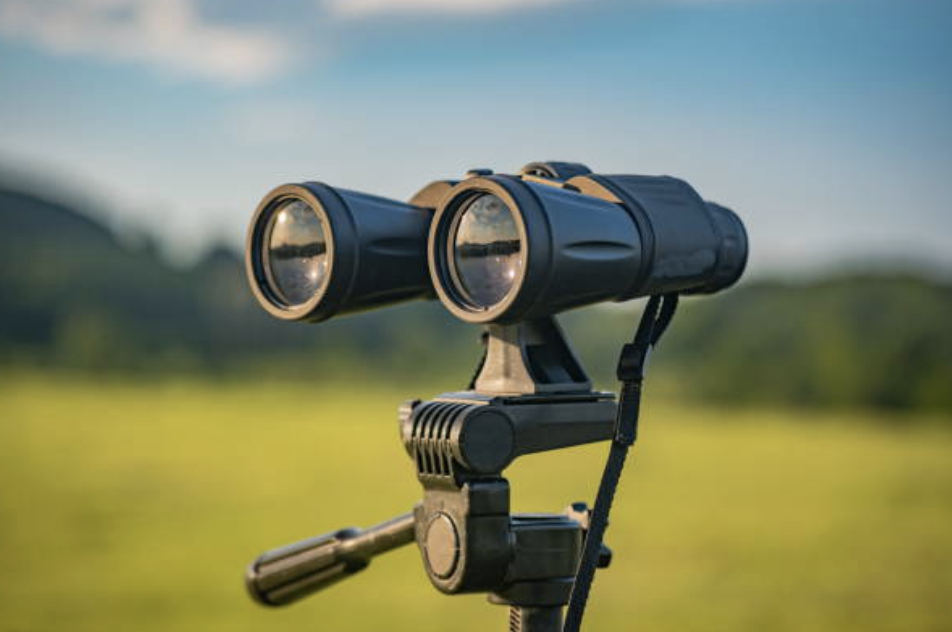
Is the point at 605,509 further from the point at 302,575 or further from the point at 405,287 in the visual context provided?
the point at 302,575

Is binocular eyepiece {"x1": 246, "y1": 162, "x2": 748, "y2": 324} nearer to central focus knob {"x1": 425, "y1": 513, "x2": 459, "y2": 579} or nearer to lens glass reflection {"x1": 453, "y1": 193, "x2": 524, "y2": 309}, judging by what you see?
lens glass reflection {"x1": 453, "y1": 193, "x2": 524, "y2": 309}

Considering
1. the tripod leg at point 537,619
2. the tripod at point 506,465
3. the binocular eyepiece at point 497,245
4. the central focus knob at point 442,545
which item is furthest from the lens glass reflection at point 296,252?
the tripod leg at point 537,619

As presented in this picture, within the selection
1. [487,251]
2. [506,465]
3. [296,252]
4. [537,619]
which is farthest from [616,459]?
[296,252]

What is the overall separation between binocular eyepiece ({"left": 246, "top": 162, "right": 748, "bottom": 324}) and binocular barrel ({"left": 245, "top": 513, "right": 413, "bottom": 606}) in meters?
0.49

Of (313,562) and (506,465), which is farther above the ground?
(506,465)

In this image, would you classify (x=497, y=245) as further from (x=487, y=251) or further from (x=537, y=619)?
(x=537, y=619)


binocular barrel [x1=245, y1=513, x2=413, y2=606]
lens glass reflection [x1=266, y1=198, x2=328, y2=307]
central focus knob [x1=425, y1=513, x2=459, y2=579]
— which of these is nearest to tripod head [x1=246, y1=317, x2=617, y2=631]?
central focus knob [x1=425, y1=513, x2=459, y2=579]

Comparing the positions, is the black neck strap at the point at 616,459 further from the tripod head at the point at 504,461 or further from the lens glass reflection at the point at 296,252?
the lens glass reflection at the point at 296,252

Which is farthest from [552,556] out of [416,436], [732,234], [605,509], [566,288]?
[732,234]

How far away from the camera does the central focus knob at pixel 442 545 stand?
2041 mm

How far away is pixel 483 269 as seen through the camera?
198 cm

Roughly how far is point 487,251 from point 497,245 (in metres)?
0.03

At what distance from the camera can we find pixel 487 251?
6.43 feet

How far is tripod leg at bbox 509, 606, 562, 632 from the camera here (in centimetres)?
217
